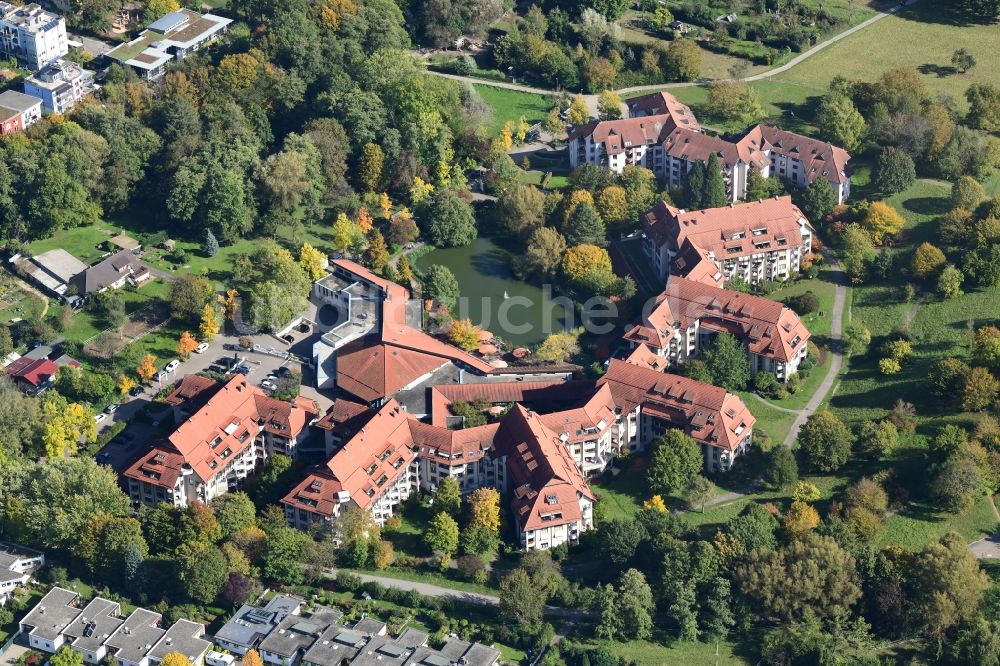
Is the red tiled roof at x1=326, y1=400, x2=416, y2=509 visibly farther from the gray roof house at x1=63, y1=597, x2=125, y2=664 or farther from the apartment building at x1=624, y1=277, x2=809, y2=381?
the apartment building at x1=624, y1=277, x2=809, y2=381

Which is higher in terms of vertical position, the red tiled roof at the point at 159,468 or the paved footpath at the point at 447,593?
the red tiled roof at the point at 159,468

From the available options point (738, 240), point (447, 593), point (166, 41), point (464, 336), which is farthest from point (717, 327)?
point (166, 41)

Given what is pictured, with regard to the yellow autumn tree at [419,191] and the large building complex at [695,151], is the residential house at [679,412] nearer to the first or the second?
the large building complex at [695,151]

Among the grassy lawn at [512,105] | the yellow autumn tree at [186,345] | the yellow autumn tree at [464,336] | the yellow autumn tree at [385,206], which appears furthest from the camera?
the grassy lawn at [512,105]

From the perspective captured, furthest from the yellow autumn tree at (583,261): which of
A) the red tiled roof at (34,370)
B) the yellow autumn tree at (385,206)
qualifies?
the red tiled roof at (34,370)

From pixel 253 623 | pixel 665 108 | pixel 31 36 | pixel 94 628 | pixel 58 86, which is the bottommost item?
pixel 94 628

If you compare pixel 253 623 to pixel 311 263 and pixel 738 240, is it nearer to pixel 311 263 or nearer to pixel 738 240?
pixel 311 263
